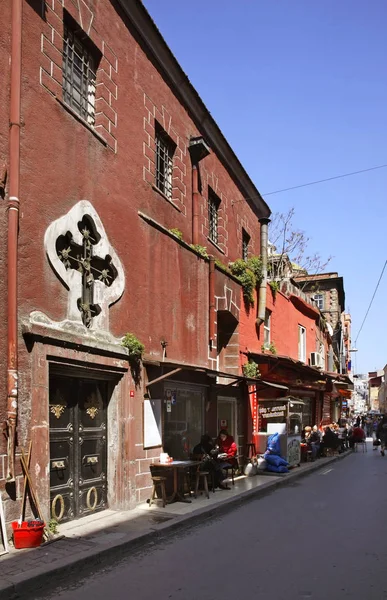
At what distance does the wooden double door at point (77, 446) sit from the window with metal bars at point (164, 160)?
17.1 ft

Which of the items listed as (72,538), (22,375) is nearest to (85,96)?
(22,375)

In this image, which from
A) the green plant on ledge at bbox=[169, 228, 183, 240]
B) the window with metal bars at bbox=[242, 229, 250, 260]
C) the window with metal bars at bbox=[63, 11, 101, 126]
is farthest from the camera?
the window with metal bars at bbox=[242, 229, 250, 260]

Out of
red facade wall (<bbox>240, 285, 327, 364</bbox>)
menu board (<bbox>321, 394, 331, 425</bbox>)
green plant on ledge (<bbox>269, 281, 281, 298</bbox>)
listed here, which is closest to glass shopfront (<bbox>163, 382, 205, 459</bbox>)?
red facade wall (<bbox>240, 285, 327, 364</bbox>)

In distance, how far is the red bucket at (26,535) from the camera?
698 cm

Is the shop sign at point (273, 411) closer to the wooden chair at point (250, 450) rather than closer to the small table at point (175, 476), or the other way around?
the wooden chair at point (250, 450)

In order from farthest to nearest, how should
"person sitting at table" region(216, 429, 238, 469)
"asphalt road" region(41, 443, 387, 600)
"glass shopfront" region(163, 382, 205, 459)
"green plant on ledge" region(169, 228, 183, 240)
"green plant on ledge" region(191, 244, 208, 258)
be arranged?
"green plant on ledge" region(191, 244, 208, 258)
"person sitting at table" region(216, 429, 238, 469)
"green plant on ledge" region(169, 228, 183, 240)
"glass shopfront" region(163, 382, 205, 459)
"asphalt road" region(41, 443, 387, 600)

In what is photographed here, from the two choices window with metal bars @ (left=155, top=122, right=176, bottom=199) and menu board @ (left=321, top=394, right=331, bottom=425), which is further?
menu board @ (left=321, top=394, right=331, bottom=425)

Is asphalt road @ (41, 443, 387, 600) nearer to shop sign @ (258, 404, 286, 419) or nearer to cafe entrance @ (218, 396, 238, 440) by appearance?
cafe entrance @ (218, 396, 238, 440)

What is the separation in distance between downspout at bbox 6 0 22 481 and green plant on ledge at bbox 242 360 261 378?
11.1 meters

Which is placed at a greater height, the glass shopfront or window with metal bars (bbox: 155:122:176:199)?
window with metal bars (bbox: 155:122:176:199)

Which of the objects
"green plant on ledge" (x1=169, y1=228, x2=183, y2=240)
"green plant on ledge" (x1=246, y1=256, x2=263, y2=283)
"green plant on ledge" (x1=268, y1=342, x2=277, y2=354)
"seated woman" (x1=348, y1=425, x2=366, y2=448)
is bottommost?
"seated woman" (x1=348, y1=425, x2=366, y2=448)

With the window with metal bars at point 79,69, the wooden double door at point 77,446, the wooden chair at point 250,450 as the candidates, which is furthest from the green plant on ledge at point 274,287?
the wooden double door at point 77,446

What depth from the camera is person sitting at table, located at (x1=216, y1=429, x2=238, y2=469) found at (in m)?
14.0

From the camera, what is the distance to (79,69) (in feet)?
33.3
